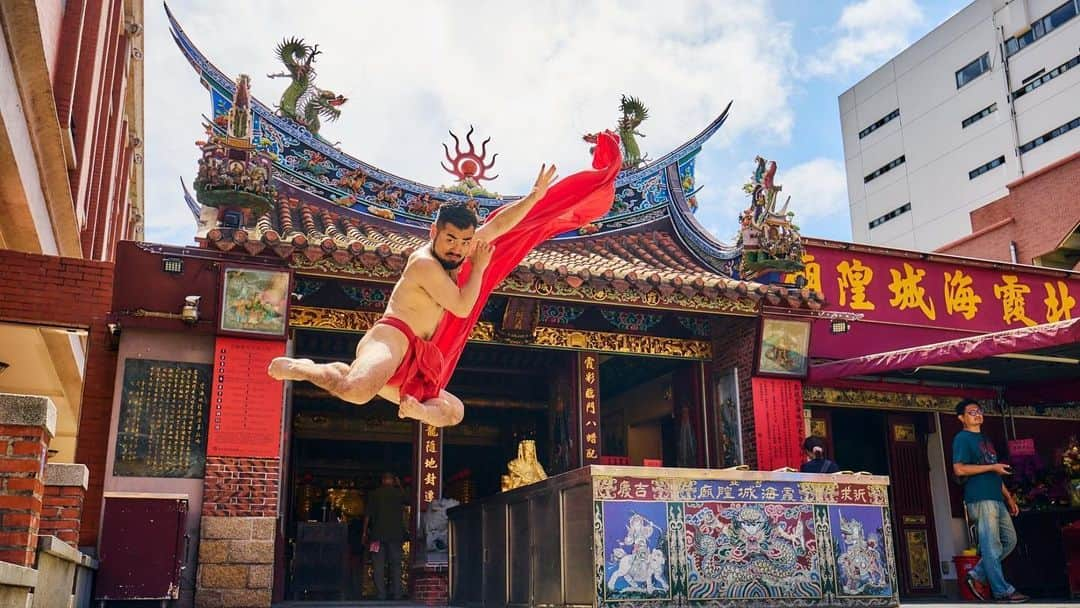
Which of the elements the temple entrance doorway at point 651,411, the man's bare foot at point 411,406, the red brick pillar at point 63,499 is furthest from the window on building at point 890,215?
the red brick pillar at point 63,499

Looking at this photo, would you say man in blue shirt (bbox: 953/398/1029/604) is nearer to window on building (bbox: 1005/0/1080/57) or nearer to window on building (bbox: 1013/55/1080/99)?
window on building (bbox: 1013/55/1080/99)

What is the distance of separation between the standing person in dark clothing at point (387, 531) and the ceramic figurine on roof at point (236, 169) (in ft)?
12.1

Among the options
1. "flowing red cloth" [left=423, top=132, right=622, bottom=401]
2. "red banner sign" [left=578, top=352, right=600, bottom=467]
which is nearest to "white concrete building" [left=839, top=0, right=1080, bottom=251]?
"red banner sign" [left=578, top=352, right=600, bottom=467]

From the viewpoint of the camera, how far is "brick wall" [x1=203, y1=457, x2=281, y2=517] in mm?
8453

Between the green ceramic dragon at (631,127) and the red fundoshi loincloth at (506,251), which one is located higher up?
the green ceramic dragon at (631,127)

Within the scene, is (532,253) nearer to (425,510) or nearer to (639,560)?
(425,510)

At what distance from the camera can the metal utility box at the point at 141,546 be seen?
7559 mm

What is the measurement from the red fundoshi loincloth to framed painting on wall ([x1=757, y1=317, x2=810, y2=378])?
5757 millimetres

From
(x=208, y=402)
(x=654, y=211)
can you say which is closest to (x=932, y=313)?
(x=654, y=211)

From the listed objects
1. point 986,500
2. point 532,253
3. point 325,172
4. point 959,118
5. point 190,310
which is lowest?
point 986,500

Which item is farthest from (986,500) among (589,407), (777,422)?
(589,407)

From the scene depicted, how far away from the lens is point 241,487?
8547 millimetres

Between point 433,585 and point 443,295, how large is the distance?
5.85 m

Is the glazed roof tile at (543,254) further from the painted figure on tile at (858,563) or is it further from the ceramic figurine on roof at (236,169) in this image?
the painted figure on tile at (858,563)
